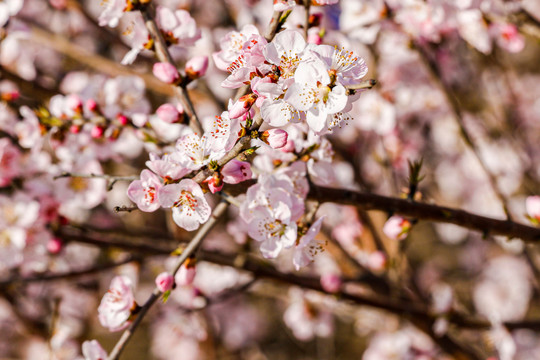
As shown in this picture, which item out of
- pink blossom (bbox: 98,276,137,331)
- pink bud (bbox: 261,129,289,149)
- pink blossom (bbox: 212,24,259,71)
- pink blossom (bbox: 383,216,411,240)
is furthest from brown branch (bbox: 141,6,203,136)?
pink blossom (bbox: 383,216,411,240)

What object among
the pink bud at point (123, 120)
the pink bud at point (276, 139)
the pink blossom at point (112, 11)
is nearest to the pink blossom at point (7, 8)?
the pink blossom at point (112, 11)

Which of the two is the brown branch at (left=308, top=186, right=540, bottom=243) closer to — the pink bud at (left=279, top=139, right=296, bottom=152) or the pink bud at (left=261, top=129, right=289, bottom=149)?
the pink bud at (left=279, top=139, right=296, bottom=152)

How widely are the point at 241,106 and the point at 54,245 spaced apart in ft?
4.53

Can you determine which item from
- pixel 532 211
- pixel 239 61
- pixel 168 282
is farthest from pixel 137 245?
pixel 532 211

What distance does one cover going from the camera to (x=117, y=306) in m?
1.56

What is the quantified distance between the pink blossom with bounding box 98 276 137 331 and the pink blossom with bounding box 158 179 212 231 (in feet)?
1.36

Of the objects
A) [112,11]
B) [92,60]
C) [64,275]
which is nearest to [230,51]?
[112,11]

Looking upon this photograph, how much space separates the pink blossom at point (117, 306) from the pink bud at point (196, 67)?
2.36 feet

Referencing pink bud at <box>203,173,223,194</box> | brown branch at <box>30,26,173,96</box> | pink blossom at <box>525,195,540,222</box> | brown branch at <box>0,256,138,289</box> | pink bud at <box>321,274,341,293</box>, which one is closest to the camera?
pink bud at <box>203,173,223,194</box>

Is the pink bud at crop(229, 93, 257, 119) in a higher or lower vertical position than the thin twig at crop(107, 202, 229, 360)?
higher

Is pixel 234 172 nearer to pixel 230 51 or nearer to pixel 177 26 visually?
pixel 230 51

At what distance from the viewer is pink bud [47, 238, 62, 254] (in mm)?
2070

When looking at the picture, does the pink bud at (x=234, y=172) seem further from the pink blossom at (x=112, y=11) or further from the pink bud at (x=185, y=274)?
the pink blossom at (x=112, y=11)

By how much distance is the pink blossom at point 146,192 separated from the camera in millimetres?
1266
